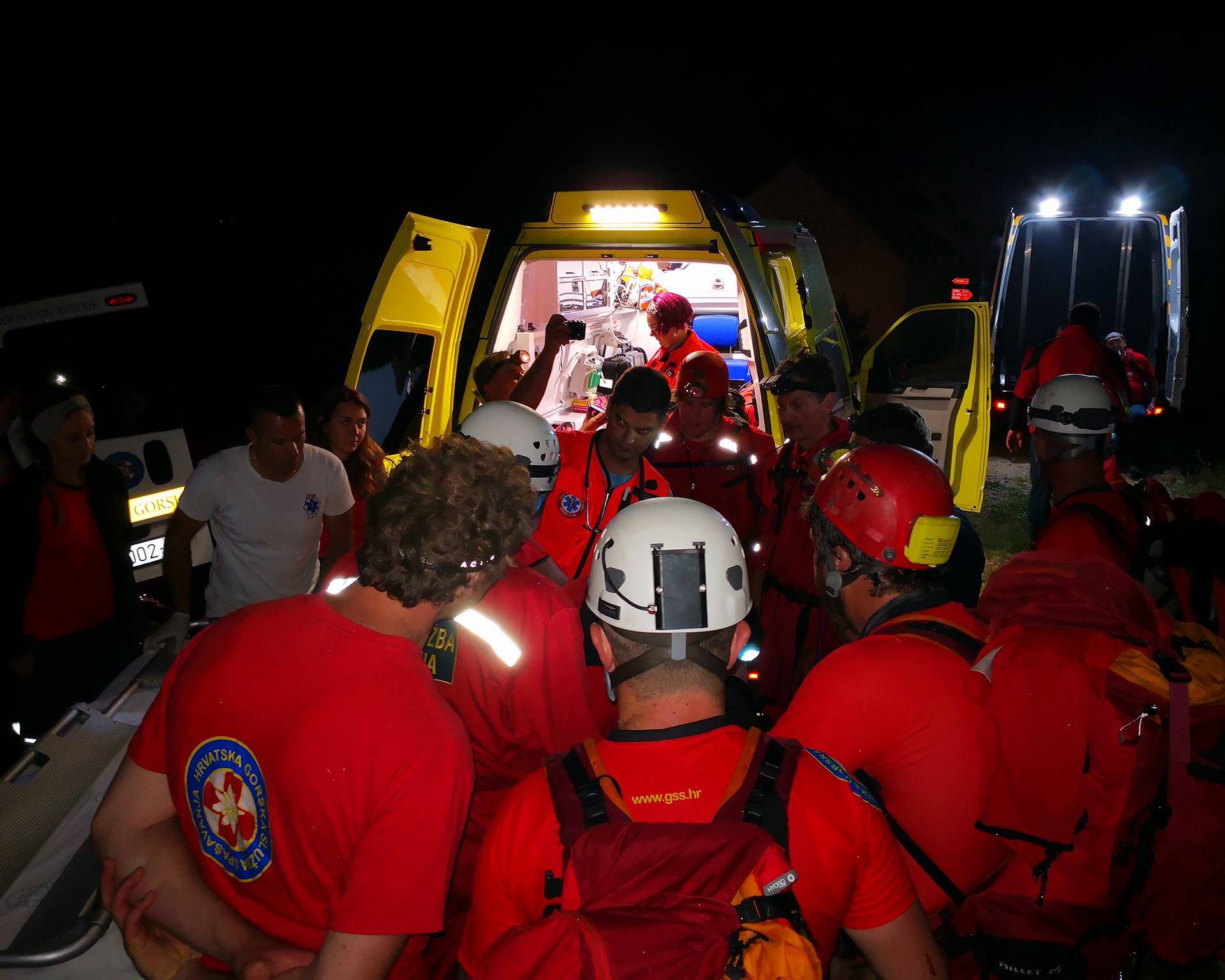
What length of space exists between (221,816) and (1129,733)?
1930 mm

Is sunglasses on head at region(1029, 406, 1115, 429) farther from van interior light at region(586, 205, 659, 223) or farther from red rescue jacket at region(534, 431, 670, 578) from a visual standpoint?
van interior light at region(586, 205, 659, 223)

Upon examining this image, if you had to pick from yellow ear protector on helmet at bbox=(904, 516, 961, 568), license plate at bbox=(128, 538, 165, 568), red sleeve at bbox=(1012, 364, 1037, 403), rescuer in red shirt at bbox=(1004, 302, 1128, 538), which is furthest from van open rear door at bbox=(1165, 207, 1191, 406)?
license plate at bbox=(128, 538, 165, 568)

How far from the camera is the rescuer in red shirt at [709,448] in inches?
189

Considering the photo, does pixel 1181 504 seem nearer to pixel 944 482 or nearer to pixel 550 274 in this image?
pixel 944 482

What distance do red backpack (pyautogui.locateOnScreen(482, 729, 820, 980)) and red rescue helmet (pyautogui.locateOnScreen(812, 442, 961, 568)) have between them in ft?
3.54

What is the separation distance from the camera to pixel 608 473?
13.6 feet

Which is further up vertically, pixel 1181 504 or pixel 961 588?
pixel 1181 504

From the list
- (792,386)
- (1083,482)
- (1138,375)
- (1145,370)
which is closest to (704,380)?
(792,386)

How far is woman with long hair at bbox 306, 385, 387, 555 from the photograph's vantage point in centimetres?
473

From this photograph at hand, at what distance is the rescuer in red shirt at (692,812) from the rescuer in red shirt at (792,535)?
→ 7.91ft

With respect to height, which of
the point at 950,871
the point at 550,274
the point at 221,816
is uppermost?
the point at 550,274

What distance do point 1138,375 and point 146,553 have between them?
8794 millimetres

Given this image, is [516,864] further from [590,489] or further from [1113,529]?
[590,489]

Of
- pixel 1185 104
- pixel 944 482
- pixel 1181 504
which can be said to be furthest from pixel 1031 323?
pixel 1185 104
